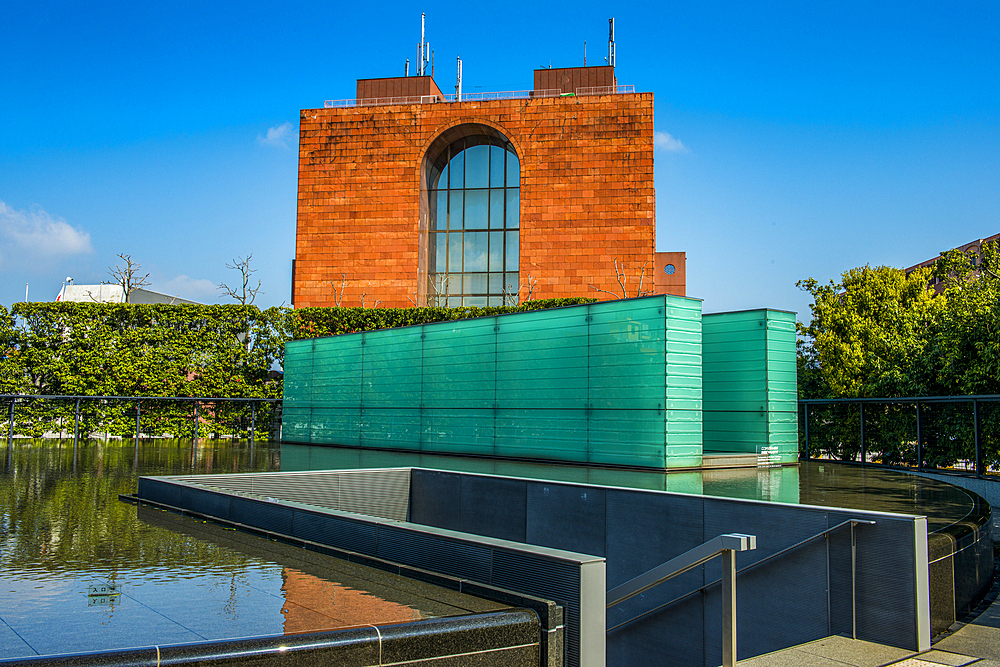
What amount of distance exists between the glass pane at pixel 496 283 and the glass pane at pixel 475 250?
64 cm

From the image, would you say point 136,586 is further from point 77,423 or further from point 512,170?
point 512,170

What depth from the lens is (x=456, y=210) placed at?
33.0m

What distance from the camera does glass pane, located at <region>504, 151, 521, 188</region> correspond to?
32344mm

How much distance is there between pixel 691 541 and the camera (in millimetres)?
6203

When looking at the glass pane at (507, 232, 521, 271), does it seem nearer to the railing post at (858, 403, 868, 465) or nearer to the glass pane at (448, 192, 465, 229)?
the glass pane at (448, 192, 465, 229)

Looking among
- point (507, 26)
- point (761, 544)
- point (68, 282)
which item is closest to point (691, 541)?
point (761, 544)

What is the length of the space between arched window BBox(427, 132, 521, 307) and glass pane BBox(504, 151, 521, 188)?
0.14 ft

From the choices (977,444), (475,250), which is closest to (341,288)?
(475,250)

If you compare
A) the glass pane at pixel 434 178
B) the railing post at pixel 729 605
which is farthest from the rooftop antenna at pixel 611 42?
the railing post at pixel 729 605

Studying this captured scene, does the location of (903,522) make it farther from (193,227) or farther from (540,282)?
(540,282)

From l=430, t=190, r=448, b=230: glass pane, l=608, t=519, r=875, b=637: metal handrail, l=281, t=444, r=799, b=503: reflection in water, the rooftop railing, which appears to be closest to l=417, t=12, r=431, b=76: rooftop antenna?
the rooftop railing

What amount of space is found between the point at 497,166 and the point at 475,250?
149 inches

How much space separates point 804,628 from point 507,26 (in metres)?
17.5

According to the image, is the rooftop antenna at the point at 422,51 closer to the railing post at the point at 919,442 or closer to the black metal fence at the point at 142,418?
the black metal fence at the point at 142,418
